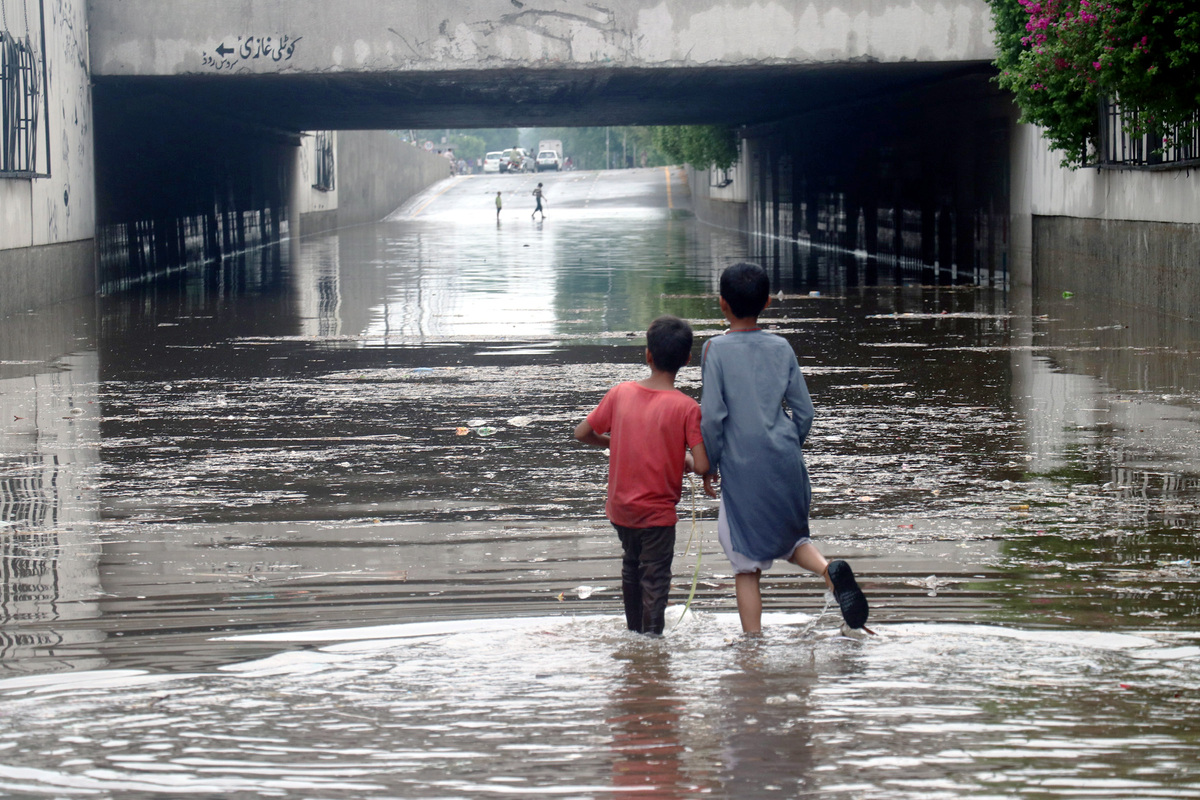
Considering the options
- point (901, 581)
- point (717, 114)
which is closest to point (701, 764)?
point (901, 581)

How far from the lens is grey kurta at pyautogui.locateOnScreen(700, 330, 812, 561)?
4.84 m

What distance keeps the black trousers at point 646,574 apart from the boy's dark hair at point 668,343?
1.81 ft

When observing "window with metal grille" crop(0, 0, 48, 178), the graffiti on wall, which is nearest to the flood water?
"window with metal grille" crop(0, 0, 48, 178)

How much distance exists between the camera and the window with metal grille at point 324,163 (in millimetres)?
51906

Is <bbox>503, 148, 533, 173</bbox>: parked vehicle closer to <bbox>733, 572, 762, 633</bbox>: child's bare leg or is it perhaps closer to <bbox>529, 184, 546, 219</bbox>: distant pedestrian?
<bbox>529, 184, 546, 219</bbox>: distant pedestrian

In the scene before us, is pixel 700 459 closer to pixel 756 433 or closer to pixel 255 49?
pixel 756 433

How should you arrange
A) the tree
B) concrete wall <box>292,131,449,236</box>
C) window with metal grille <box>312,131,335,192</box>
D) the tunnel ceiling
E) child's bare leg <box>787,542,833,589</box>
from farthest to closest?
window with metal grille <box>312,131,335,192</box> < concrete wall <box>292,131,449,236</box> < the tunnel ceiling < the tree < child's bare leg <box>787,542,833,589</box>

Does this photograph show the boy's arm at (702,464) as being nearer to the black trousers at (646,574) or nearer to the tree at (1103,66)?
the black trousers at (646,574)

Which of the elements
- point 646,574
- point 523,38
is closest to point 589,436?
point 646,574

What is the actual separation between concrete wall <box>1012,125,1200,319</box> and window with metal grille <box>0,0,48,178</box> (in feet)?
46.1

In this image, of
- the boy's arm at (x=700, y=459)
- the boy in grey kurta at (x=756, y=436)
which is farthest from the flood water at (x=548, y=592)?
the boy's arm at (x=700, y=459)

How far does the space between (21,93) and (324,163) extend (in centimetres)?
3436

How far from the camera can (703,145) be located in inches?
1967

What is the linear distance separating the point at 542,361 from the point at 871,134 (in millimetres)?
20920
